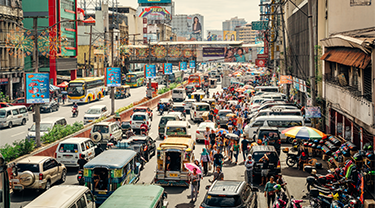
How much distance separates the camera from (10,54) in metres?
52.5

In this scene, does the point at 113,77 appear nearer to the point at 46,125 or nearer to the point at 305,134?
the point at 46,125

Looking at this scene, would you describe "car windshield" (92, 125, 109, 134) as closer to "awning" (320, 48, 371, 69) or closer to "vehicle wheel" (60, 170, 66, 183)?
"vehicle wheel" (60, 170, 66, 183)

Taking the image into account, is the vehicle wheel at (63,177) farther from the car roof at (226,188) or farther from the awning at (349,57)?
the awning at (349,57)

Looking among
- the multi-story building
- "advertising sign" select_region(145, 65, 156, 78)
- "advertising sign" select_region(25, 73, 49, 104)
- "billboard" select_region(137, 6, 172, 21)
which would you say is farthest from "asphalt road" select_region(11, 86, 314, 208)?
"billboard" select_region(137, 6, 172, 21)

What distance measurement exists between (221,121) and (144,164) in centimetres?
1353

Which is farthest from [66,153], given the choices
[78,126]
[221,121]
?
[221,121]

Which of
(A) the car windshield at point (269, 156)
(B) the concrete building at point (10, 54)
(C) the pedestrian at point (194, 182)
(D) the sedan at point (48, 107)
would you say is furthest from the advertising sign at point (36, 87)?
(B) the concrete building at point (10, 54)

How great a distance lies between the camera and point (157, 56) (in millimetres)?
91500

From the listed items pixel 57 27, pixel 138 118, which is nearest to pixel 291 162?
pixel 138 118

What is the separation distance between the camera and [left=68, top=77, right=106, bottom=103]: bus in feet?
184

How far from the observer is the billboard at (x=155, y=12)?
515ft

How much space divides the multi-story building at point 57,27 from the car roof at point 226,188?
54988 millimetres

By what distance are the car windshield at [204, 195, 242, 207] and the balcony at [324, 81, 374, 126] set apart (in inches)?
278

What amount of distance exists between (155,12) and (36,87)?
140 meters
